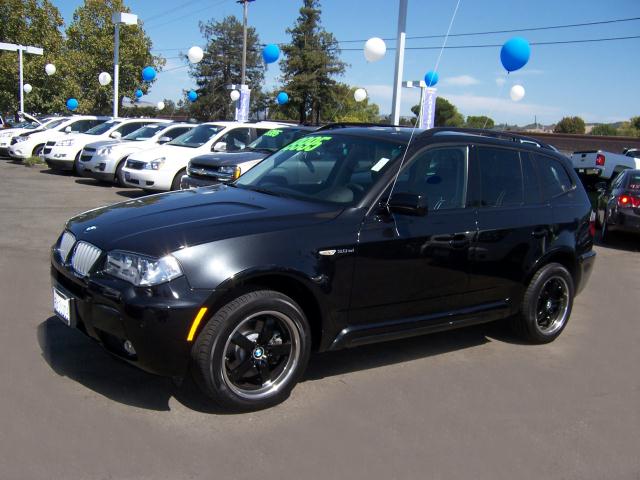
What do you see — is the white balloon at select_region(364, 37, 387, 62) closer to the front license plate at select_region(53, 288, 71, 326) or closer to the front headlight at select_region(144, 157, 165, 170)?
the front headlight at select_region(144, 157, 165, 170)

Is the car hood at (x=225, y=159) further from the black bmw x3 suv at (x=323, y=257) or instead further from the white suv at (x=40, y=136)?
the white suv at (x=40, y=136)

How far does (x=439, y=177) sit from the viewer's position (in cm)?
484

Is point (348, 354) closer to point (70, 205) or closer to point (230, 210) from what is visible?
point (230, 210)

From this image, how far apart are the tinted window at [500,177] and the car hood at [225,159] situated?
675 cm

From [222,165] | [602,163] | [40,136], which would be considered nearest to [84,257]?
[222,165]

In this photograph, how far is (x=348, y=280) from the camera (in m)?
4.16

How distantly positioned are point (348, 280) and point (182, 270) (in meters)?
1.11

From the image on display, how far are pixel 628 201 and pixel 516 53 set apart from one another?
4314 mm

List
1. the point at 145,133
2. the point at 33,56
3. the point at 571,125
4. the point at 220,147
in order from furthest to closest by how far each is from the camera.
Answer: the point at 571,125 < the point at 33,56 < the point at 145,133 < the point at 220,147

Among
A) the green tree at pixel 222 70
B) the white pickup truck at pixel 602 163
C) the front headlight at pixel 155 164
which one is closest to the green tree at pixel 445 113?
the green tree at pixel 222 70

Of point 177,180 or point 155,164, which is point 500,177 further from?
point 155,164

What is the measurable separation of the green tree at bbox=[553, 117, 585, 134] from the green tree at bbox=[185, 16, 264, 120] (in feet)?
114

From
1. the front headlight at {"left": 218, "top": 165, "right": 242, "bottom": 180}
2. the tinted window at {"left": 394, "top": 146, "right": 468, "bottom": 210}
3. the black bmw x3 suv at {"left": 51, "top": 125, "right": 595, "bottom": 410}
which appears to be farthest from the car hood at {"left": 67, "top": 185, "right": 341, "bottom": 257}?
the front headlight at {"left": 218, "top": 165, "right": 242, "bottom": 180}

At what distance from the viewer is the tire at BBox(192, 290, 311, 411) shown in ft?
12.1
